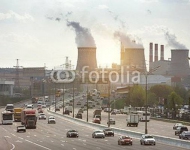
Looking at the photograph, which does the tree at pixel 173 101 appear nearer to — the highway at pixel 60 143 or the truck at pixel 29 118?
the truck at pixel 29 118

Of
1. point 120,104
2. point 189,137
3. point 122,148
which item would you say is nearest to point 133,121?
point 189,137

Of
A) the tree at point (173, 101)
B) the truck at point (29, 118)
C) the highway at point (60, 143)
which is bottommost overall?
the highway at point (60, 143)

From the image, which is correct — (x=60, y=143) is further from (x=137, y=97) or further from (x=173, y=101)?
(x=137, y=97)

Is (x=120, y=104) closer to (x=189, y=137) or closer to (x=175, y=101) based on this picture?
(x=175, y=101)

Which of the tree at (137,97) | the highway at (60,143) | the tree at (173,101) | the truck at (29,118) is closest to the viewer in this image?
the highway at (60,143)

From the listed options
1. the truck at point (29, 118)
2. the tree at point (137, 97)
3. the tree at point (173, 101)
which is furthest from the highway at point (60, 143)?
the tree at point (137, 97)

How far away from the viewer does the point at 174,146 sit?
5712 cm

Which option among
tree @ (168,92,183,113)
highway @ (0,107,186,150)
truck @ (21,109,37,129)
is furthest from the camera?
tree @ (168,92,183,113)

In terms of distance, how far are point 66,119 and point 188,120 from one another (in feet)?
96.5

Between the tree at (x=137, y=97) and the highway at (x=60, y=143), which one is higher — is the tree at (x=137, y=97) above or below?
above

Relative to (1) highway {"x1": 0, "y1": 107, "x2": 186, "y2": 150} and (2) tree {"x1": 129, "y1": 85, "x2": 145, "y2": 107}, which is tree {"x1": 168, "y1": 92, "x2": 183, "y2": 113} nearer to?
(2) tree {"x1": 129, "y1": 85, "x2": 145, "y2": 107}

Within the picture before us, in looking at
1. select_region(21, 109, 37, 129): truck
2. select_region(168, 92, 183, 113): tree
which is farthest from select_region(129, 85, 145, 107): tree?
select_region(21, 109, 37, 129): truck

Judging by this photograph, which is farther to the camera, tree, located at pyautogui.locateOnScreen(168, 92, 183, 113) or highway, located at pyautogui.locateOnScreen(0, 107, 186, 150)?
tree, located at pyautogui.locateOnScreen(168, 92, 183, 113)

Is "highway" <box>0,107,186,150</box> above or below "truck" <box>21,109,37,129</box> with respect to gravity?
below
